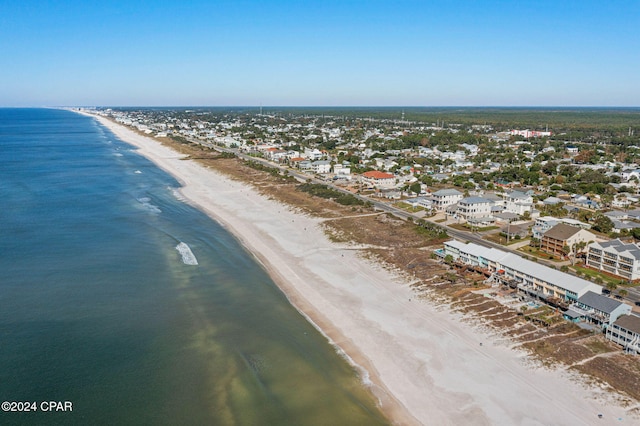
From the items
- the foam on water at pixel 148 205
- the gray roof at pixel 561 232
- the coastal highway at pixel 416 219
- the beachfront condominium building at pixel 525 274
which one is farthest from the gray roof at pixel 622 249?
the foam on water at pixel 148 205

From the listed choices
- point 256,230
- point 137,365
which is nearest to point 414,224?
point 256,230

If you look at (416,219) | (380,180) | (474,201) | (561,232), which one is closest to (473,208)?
(474,201)

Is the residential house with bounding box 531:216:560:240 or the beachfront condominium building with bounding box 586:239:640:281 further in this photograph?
the residential house with bounding box 531:216:560:240

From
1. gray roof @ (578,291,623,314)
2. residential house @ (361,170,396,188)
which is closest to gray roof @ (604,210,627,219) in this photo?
gray roof @ (578,291,623,314)

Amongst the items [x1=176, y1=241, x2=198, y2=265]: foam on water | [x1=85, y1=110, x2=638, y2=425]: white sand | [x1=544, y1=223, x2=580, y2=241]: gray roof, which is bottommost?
[x1=85, y1=110, x2=638, y2=425]: white sand

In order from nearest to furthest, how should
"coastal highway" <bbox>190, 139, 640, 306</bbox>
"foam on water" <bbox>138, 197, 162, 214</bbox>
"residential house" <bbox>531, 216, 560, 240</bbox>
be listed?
1. "coastal highway" <bbox>190, 139, 640, 306</bbox>
2. "residential house" <bbox>531, 216, 560, 240</bbox>
3. "foam on water" <bbox>138, 197, 162, 214</bbox>

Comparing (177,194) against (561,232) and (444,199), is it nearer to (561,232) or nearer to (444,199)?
(444,199)

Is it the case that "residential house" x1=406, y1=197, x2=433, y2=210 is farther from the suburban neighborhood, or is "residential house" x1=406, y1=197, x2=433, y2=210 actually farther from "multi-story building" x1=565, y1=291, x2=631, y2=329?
"multi-story building" x1=565, y1=291, x2=631, y2=329
